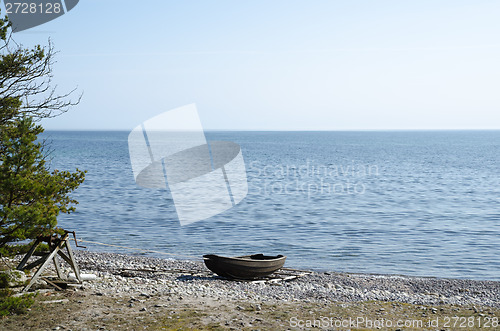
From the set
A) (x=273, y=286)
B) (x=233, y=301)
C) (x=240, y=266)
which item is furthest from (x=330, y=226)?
(x=233, y=301)

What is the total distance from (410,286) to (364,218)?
62.4 ft

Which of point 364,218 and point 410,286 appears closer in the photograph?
point 410,286

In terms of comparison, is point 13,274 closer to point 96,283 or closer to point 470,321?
point 96,283

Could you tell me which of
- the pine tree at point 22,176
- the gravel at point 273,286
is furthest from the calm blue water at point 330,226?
the pine tree at point 22,176

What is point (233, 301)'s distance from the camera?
14.7 metres

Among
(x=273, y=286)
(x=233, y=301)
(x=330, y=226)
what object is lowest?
(x=330, y=226)

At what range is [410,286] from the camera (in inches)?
774

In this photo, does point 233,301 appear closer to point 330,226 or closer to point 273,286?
point 273,286

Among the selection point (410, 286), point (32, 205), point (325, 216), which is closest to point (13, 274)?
point (32, 205)

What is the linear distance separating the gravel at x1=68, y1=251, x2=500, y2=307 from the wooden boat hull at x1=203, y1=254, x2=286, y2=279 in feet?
1.22

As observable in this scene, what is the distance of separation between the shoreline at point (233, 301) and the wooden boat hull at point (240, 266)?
1.66 ft

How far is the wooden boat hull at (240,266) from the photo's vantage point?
59.7ft

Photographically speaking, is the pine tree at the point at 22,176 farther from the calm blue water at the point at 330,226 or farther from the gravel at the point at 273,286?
the calm blue water at the point at 330,226

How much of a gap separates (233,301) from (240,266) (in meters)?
3.49
